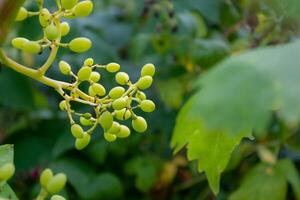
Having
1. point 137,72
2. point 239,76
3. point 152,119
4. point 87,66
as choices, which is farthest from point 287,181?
point 239,76

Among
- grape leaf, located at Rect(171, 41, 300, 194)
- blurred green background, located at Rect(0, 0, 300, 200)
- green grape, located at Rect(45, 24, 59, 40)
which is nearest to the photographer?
grape leaf, located at Rect(171, 41, 300, 194)

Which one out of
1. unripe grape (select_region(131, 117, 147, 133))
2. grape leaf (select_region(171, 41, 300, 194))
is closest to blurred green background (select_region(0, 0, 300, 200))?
unripe grape (select_region(131, 117, 147, 133))

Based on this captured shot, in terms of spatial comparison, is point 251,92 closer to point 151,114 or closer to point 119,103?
point 119,103

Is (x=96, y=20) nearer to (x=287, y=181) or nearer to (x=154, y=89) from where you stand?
(x=154, y=89)

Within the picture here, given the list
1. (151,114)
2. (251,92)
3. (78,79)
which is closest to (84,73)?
(78,79)

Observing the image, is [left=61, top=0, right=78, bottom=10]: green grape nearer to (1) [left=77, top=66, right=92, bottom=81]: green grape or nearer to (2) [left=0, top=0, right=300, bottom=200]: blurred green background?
(1) [left=77, top=66, right=92, bottom=81]: green grape
